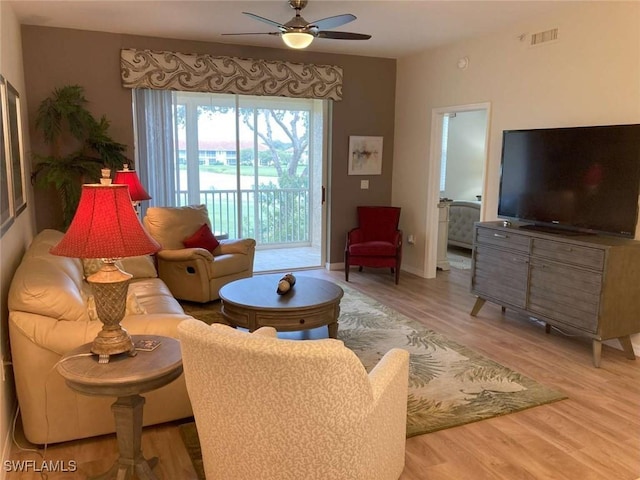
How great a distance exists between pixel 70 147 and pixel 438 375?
171 inches

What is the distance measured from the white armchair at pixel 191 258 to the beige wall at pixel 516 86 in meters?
2.46

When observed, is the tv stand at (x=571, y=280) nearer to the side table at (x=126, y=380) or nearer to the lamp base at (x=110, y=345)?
the side table at (x=126, y=380)

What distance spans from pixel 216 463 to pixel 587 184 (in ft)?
11.3

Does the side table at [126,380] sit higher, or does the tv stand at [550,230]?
the tv stand at [550,230]

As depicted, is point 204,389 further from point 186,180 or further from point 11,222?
point 186,180

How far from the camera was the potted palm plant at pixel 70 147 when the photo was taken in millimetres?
4738

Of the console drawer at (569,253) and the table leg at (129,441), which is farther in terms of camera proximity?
the console drawer at (569,253)

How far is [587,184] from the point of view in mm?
3914

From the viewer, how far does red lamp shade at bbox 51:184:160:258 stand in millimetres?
2014

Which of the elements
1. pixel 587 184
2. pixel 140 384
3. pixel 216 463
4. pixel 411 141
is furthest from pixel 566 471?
pixel 411 141

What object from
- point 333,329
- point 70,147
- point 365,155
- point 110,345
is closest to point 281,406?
point 110,345

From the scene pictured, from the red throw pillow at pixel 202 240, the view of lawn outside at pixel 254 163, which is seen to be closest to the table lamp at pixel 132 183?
the red throw pillow at pixel 202 240

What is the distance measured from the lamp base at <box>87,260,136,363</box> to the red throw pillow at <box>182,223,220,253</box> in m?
2.91

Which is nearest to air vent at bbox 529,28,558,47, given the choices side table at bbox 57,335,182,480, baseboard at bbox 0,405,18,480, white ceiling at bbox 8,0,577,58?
white ceiling at bbox 8,0,577,58
